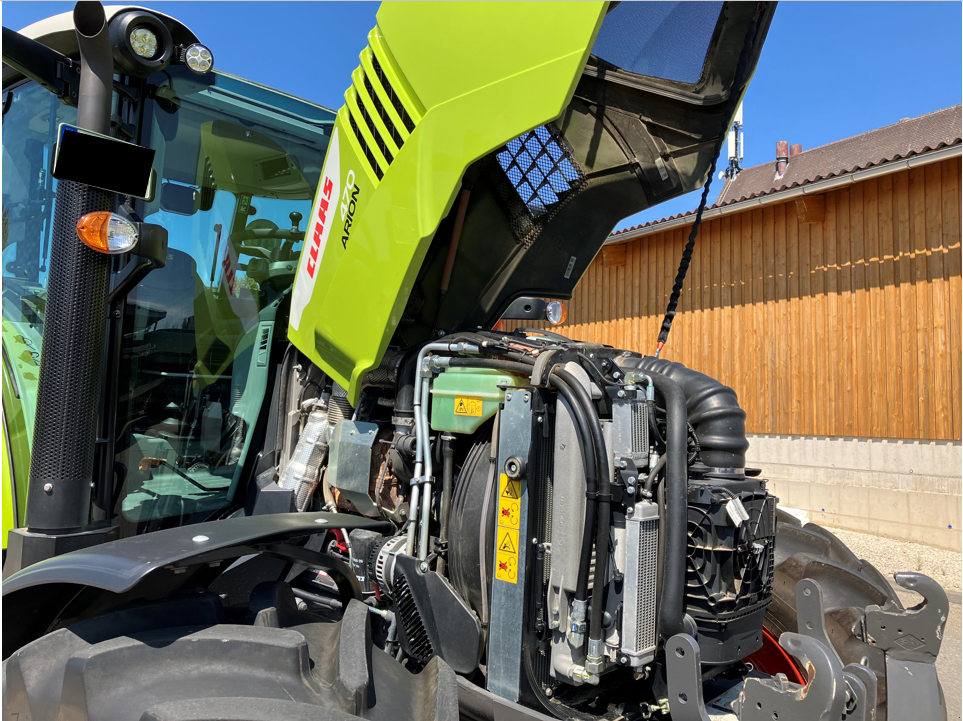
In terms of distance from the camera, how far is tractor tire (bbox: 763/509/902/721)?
249 cm

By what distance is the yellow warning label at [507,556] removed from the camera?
1.93 meters

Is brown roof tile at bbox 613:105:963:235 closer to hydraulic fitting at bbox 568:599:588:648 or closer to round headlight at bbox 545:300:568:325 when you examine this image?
round headlight at bbox 545:300:568:325

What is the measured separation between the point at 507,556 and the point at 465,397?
491 mm

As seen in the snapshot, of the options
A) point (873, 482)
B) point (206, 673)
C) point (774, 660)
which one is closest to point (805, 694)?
point (774, 660)

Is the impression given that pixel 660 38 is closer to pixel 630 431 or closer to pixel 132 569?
pixel 630 431

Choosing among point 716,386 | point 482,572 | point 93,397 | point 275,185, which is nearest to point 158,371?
point 93,397

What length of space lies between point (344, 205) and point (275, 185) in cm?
85

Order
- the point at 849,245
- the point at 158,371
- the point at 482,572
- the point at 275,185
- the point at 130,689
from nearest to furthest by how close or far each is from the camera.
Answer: the point at 130,689, the point at 482,572, the point at 158,371, the point at 275,185, the point at 849,245

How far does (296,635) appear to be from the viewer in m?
1.88

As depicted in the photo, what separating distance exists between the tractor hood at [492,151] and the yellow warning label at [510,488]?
65cm

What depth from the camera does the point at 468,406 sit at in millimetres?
2133

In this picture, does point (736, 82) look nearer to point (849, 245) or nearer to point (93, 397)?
point (93, 397)

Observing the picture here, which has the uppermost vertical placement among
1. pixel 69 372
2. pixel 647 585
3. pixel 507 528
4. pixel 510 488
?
pixel 69 372

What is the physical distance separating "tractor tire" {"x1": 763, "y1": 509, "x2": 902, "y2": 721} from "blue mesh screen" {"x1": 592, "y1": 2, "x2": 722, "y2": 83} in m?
1.77
